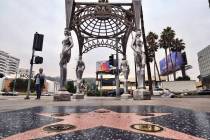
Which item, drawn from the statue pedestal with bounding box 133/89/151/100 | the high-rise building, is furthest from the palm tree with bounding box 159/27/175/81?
the high-rise building

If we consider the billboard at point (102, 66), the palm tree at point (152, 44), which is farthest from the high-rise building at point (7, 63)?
the palm tree at point (152, 44)

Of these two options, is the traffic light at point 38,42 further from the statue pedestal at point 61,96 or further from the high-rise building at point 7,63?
the high-rise building at point 7,63

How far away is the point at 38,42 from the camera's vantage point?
12.9m

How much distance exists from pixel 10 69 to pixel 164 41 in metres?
175

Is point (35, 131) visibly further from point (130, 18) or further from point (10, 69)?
point (10, 69)

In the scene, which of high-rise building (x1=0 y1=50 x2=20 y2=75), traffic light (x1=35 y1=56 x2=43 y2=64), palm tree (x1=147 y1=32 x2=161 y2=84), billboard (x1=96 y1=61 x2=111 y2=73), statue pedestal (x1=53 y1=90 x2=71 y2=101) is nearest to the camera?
statue pedestal (x1=53 y1=90 x2=71 y2=101)

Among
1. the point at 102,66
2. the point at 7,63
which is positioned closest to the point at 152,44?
the point at 102,66

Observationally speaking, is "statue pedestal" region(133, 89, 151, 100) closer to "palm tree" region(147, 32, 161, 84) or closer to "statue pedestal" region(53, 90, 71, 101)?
"statue pedestal" region(53, 90, 71, 101)

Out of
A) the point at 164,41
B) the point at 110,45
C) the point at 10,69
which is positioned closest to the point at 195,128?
the point at 110,45

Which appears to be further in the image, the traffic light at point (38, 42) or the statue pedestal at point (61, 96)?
the traffic light at point (38, 42)

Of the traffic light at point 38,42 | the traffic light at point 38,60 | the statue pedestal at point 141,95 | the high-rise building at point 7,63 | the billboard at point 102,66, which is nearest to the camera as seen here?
the statue pedestal at point 141,95

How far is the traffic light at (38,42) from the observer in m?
12.8

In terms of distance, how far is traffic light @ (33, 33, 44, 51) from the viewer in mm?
12805

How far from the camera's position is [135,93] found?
11.4 m
